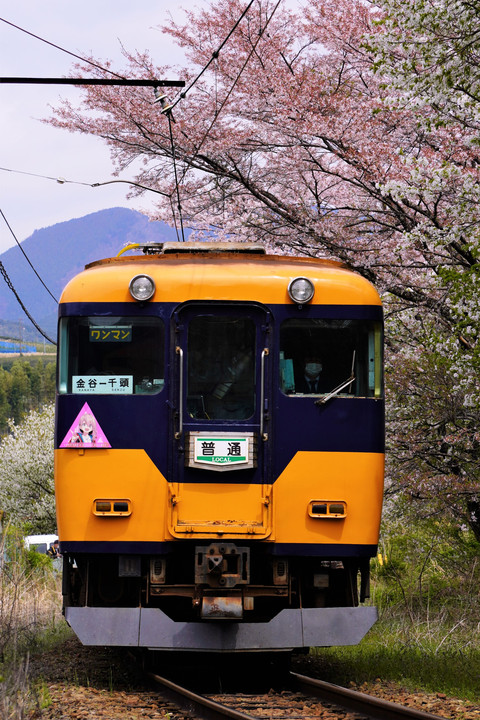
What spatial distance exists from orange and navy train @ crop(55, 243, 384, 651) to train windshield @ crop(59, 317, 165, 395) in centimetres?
1

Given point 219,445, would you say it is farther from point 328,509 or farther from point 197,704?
point 197,704

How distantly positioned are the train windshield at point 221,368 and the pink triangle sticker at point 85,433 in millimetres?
663

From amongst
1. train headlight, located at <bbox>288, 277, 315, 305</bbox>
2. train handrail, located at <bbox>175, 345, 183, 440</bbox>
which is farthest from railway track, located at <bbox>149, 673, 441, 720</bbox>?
train headlight, located at <bbox>288, 277, 315, 305</bbox>

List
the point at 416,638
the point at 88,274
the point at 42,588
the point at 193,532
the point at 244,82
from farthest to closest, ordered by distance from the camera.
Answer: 1. the point at 42,588
2. the point at 244,82
3. the point at 416,638
4. the point at 88,274
5. the point at 193,532

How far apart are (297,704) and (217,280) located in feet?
9.84

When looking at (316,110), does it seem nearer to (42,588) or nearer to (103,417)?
(103,417)

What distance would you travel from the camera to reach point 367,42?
8.38 metres

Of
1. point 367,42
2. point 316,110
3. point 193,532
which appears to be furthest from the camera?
point 316,110

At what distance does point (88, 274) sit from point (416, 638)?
4.55 meters

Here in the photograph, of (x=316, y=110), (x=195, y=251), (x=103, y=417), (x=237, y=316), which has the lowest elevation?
(x=103, y=417)

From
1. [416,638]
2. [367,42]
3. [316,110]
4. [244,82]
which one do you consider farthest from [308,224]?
[416,638]

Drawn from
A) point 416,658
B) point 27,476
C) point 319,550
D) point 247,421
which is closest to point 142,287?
point 247,421

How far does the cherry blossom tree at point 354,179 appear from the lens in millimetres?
9922

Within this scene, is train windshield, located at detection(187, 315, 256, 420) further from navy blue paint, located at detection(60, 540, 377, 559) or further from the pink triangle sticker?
navy blue paint, located at detection(60, 540, 377, 559)
